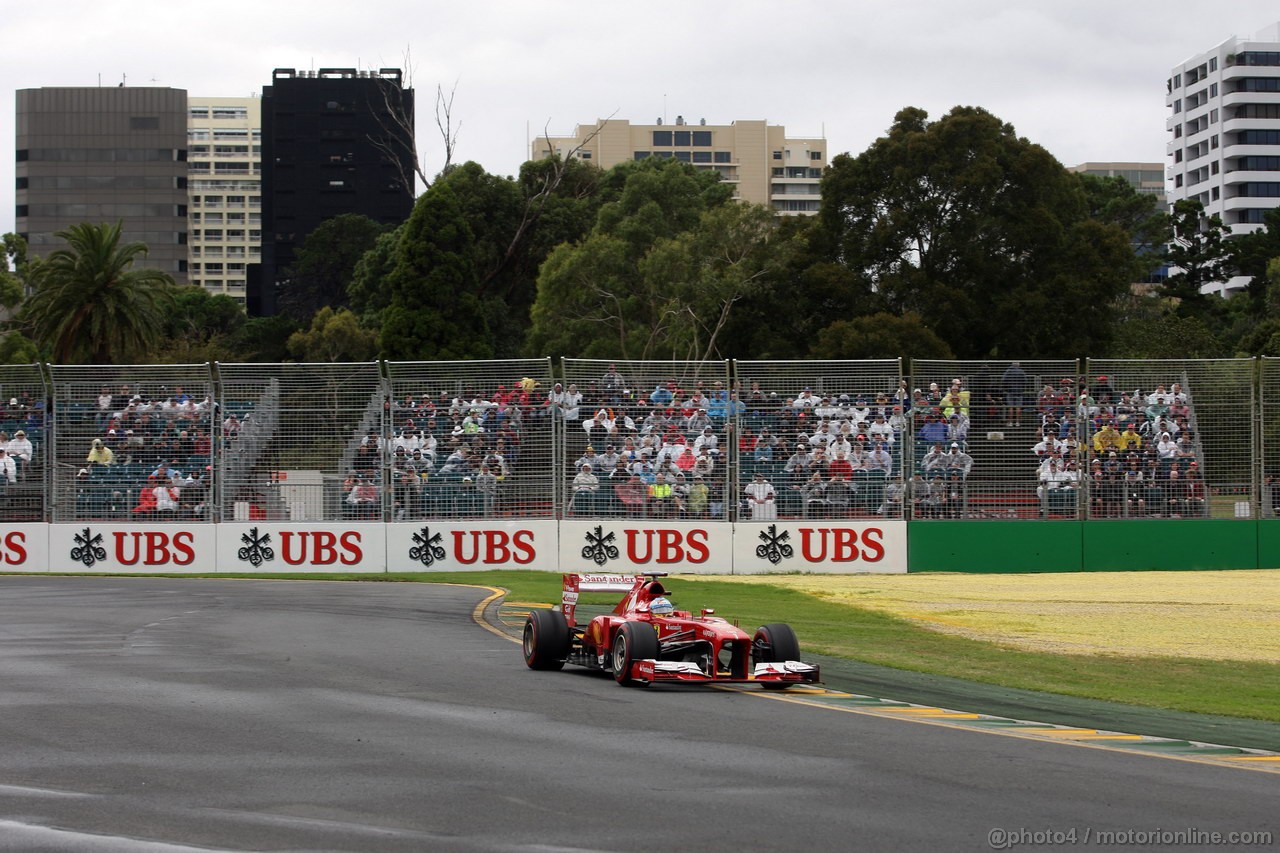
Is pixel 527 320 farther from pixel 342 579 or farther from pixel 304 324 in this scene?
pixel 342 579

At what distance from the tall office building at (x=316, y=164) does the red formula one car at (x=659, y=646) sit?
130 meters

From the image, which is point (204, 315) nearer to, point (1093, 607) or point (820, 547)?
point (820, 547)

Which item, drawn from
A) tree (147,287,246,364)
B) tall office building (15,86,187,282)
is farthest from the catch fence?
tall office building (15,86,187,282)

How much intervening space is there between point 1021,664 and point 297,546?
53.8ft

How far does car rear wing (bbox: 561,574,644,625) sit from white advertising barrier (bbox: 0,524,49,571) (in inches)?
685

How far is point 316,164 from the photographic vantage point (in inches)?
5502

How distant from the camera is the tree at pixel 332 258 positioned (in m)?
113

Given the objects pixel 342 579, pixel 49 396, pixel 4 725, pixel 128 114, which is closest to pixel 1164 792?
pixel 4 725

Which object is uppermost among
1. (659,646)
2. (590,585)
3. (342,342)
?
(342,342)

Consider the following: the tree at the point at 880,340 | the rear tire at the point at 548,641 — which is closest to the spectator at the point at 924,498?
the rear tire at the point at 548,641

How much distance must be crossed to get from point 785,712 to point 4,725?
5.44 m

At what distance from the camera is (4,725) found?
960cm

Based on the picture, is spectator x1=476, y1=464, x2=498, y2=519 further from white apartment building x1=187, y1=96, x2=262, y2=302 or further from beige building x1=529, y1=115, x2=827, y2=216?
white apartment building x1=187, y1=96, x2=262, y2=302

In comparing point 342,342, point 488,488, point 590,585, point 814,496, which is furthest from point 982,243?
point 342,342
